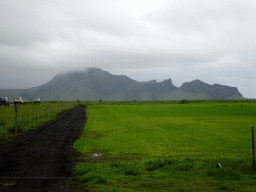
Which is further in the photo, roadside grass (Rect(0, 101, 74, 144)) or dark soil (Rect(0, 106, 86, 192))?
roadside grass (Rect(0, 101, 74, 144))

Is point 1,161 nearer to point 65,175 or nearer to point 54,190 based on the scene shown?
point 65,175

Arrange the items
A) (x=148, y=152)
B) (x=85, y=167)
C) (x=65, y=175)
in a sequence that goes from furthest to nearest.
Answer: (x=148, y=152)
(x=85, y=167)
(x=65, y=175)

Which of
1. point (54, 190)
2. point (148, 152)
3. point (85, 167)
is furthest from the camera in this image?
point (148, 152)

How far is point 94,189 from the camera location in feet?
24.5

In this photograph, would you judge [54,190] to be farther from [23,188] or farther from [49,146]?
[49,146]

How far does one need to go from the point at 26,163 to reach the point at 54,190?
14.3ft

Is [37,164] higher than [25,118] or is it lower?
lower

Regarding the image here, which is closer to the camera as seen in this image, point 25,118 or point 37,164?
point 37,164

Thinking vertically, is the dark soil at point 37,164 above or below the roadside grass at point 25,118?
below

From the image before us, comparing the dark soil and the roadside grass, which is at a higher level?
the roadside grass

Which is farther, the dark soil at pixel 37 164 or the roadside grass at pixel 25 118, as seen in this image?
the roadside grass at pixel 25 118

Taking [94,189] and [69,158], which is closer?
[94,189]

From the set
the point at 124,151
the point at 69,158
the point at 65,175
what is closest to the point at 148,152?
the point at 124,151

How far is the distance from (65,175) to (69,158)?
3.04 meters
